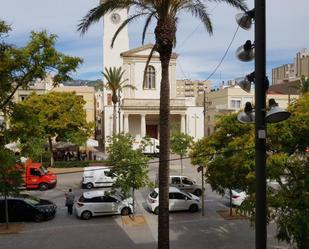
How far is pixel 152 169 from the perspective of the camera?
45438 mm

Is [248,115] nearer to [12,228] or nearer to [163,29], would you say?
[163,29]

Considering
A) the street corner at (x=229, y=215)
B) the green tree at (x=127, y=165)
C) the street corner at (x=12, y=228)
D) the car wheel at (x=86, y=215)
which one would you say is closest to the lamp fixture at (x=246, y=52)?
the street corner at (x=229, y=215)

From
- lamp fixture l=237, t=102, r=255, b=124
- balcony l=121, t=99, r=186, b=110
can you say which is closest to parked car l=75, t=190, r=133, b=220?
lamp fixture l=237, t=102, r=255, b=124

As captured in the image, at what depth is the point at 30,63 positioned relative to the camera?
36.8 ft

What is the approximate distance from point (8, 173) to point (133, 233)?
10.9 metres

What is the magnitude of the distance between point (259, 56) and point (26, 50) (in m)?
5.82

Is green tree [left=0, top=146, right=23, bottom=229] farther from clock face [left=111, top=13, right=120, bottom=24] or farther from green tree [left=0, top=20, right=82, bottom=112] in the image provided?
clock face [left=111, top=13, right=120, bottom=24]

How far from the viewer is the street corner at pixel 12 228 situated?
22.6 meters

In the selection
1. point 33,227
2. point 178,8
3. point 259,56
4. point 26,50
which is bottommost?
point 33,227

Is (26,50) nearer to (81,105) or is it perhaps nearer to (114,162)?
(114,162)

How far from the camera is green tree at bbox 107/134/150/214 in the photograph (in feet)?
82.4

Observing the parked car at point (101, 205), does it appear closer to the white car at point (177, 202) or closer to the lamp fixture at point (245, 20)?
the white car at point (177, 202)

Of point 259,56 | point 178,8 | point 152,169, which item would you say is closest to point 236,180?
point 178,8

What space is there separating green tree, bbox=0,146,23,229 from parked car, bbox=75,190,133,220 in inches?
→ 478
